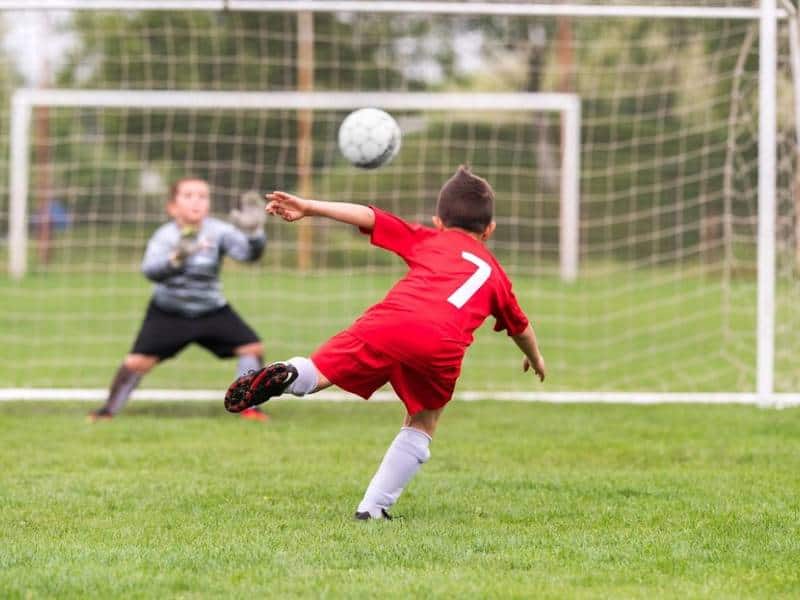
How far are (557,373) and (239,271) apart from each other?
8095 millimetres

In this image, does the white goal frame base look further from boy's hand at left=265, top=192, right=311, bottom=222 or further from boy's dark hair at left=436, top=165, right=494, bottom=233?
boy's hand at left=265, top=192, right=311, bottom=222

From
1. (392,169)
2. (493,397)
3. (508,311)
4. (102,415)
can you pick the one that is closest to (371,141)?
(508,311)

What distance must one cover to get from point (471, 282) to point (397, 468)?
0.75 m

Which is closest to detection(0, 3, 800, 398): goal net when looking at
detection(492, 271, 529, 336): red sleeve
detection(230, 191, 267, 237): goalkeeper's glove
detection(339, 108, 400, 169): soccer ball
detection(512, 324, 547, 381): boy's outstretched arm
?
detection(230, 191, 267, 237): goalkeeper's glove

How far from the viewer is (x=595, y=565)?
4453 millimetres

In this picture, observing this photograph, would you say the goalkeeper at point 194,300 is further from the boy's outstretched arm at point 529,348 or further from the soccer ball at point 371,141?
the boy's outstretched arm at point 529,348

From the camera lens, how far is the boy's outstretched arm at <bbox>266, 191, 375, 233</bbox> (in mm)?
4910

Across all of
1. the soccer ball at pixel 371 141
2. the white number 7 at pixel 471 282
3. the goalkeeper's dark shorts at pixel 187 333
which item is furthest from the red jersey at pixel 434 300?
the goalkeeper's dark shorts at pixel 187 333

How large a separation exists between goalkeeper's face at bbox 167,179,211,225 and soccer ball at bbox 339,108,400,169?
6.54 ft

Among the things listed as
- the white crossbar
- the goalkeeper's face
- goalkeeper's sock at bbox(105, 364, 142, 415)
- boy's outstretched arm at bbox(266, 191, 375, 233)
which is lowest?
goalkeeper's sock at bbox(105, 364, 142, 415)

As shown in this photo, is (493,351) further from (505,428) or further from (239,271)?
(239,271)

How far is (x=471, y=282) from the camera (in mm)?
5129

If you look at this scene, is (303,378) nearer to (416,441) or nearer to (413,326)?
(413,326)

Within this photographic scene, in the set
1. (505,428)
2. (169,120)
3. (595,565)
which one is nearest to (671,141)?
(169,120)
